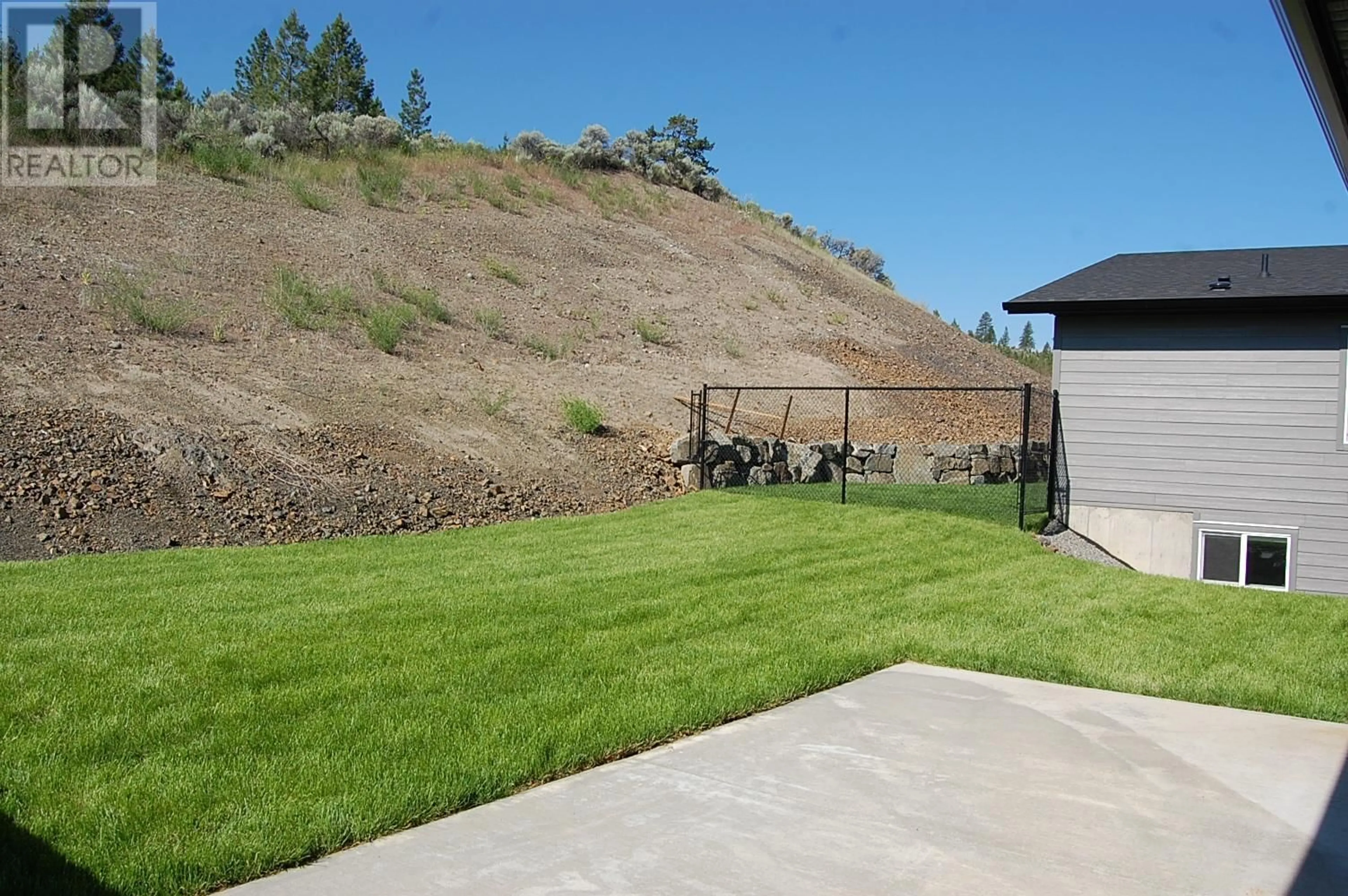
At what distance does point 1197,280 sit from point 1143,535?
326cm

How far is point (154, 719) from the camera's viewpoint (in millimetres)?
4719

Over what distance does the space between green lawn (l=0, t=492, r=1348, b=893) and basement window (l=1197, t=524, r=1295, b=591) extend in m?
3.20

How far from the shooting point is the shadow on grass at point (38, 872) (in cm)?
321

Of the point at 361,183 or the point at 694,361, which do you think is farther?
the point at 361,183

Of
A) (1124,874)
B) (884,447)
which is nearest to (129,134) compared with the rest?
(884,447)

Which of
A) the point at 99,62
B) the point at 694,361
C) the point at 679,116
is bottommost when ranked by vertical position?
the point at 694,361

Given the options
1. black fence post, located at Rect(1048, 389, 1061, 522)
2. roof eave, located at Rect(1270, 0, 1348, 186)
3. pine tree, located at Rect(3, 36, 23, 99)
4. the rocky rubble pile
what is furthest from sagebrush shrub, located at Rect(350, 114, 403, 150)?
roof eave, located at Rect(1270, 0, 1348, 186)

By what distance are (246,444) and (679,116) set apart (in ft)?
111

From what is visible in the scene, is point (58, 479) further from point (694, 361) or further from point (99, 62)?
point (99, 62)

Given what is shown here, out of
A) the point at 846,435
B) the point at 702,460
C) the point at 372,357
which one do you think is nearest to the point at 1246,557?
the point at 846,435

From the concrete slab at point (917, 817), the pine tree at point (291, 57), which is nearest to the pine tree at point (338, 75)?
the pine tree at point (291, 57)

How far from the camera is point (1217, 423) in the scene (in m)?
12.9

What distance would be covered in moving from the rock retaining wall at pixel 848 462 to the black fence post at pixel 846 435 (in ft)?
0.43

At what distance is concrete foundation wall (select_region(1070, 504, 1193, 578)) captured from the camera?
511 inches
